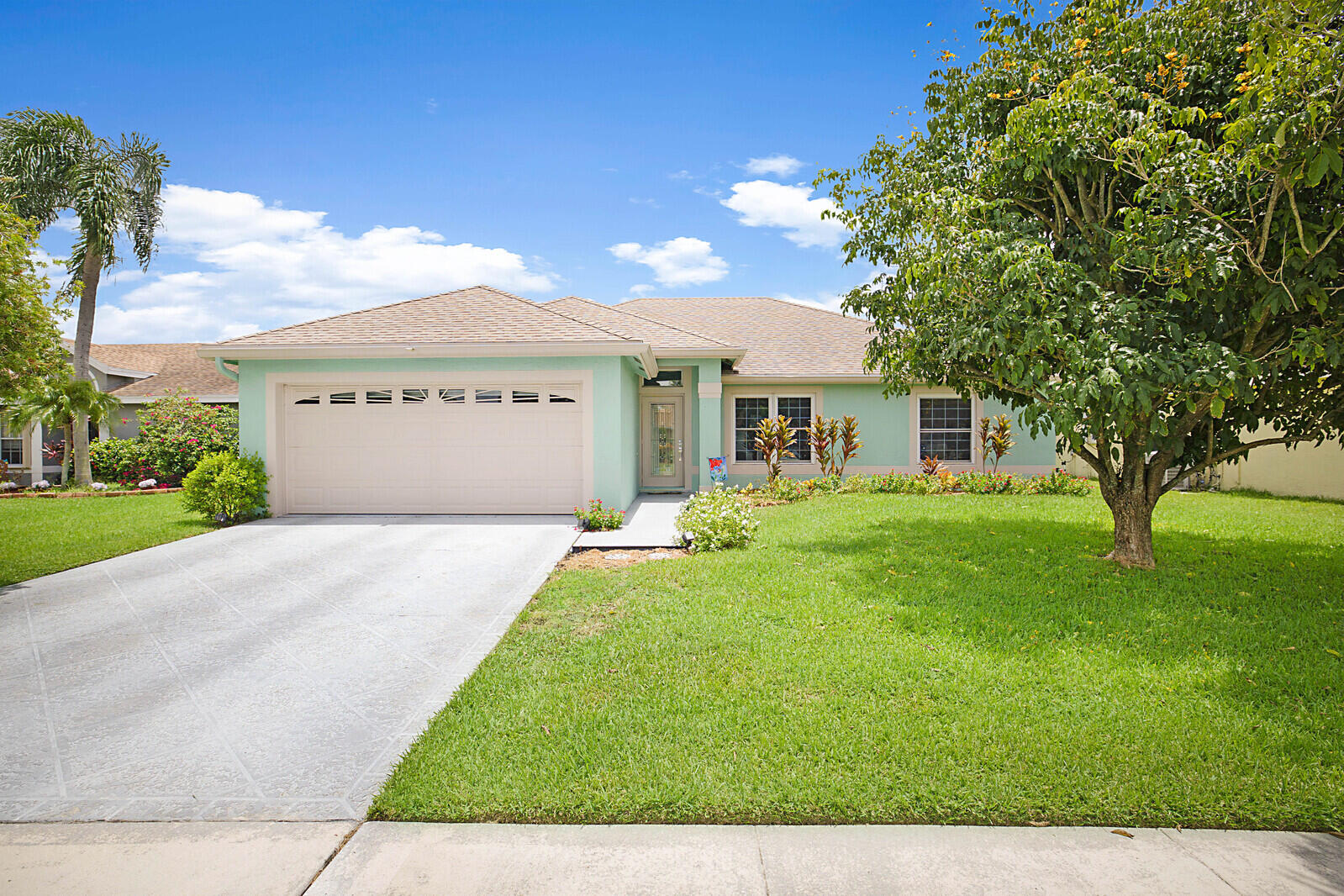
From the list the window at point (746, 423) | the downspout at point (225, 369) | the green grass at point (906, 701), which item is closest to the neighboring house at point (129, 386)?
the downspout at point (225, 369)

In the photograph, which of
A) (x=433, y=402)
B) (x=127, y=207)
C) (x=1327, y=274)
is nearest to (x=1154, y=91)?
(x=1327, y=274)

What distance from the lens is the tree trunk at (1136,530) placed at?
23.6 ft

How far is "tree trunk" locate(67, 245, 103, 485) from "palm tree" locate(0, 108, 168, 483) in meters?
0.02

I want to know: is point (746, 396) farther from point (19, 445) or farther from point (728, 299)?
point (19, 445)

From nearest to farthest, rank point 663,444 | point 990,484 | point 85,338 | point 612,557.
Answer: point 612,557 → point 990,484 → point 663,444 → point 85,338

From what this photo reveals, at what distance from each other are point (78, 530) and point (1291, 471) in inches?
907

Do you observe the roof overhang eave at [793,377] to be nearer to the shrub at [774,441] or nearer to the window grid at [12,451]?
the shrub at [774,441]

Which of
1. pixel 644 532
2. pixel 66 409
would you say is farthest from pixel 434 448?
pixel 66 409

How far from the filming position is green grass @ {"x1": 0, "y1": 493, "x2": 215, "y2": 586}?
8.23 m

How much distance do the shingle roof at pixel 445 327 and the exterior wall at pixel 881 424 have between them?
17.6 ft

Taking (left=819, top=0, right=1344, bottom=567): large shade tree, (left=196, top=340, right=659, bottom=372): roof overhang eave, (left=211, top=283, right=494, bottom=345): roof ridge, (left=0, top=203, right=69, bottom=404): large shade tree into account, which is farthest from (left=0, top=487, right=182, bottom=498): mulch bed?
(left=819, top=0, right=1344, bottom=567): large shade tree

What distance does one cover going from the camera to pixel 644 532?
9758 millimetres

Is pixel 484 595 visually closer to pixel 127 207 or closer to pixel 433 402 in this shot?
pixel 433 402

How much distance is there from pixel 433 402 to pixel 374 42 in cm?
612
